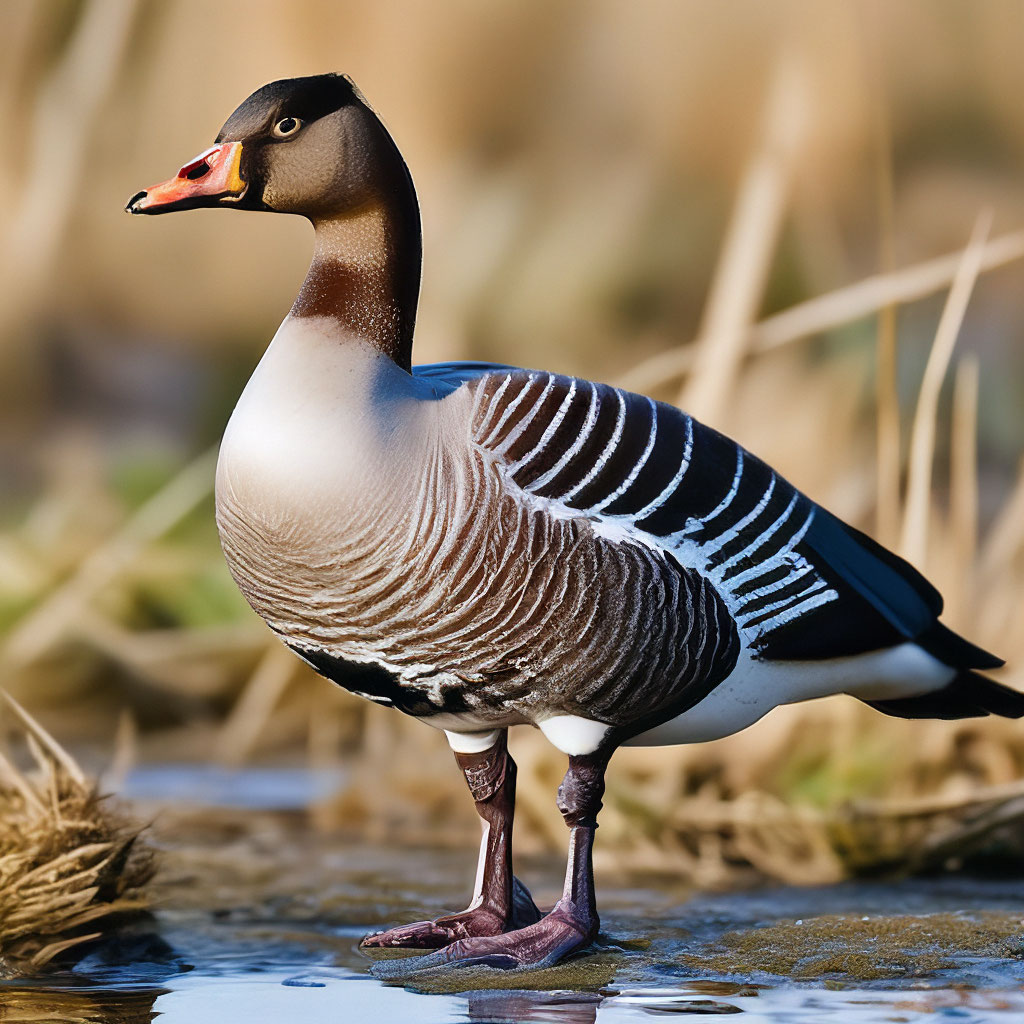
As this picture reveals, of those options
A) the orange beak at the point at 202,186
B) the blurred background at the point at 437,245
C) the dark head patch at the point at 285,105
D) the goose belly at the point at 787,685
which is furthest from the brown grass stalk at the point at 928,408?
the orange beak at the point at 202,186

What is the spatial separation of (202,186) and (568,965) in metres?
1.98

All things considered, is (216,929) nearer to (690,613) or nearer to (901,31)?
(690,613)

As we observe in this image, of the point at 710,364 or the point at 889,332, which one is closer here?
the point at 889,332

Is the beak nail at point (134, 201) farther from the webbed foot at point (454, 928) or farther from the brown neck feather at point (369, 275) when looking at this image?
the webbed foot at point (454, 928)

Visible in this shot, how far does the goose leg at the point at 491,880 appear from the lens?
162 inches

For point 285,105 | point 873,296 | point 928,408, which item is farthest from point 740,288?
point 285,105

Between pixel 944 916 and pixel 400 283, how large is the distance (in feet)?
6.93

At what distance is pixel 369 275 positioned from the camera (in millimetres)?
3916

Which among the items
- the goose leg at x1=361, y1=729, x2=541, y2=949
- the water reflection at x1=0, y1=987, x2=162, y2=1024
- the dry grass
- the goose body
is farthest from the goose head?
the water reflection at x1=0, y1=987, x2=162, y2=1024

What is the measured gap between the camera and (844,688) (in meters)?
4.40

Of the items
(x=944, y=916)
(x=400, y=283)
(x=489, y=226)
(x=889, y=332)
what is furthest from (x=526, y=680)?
(x=489, y=226)

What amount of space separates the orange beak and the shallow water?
1.76 meters

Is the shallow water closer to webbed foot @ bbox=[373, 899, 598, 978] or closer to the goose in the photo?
webbed foot @ bbox=[373, 899, 598, 978]

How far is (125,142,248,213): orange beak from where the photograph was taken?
3.82 meters
